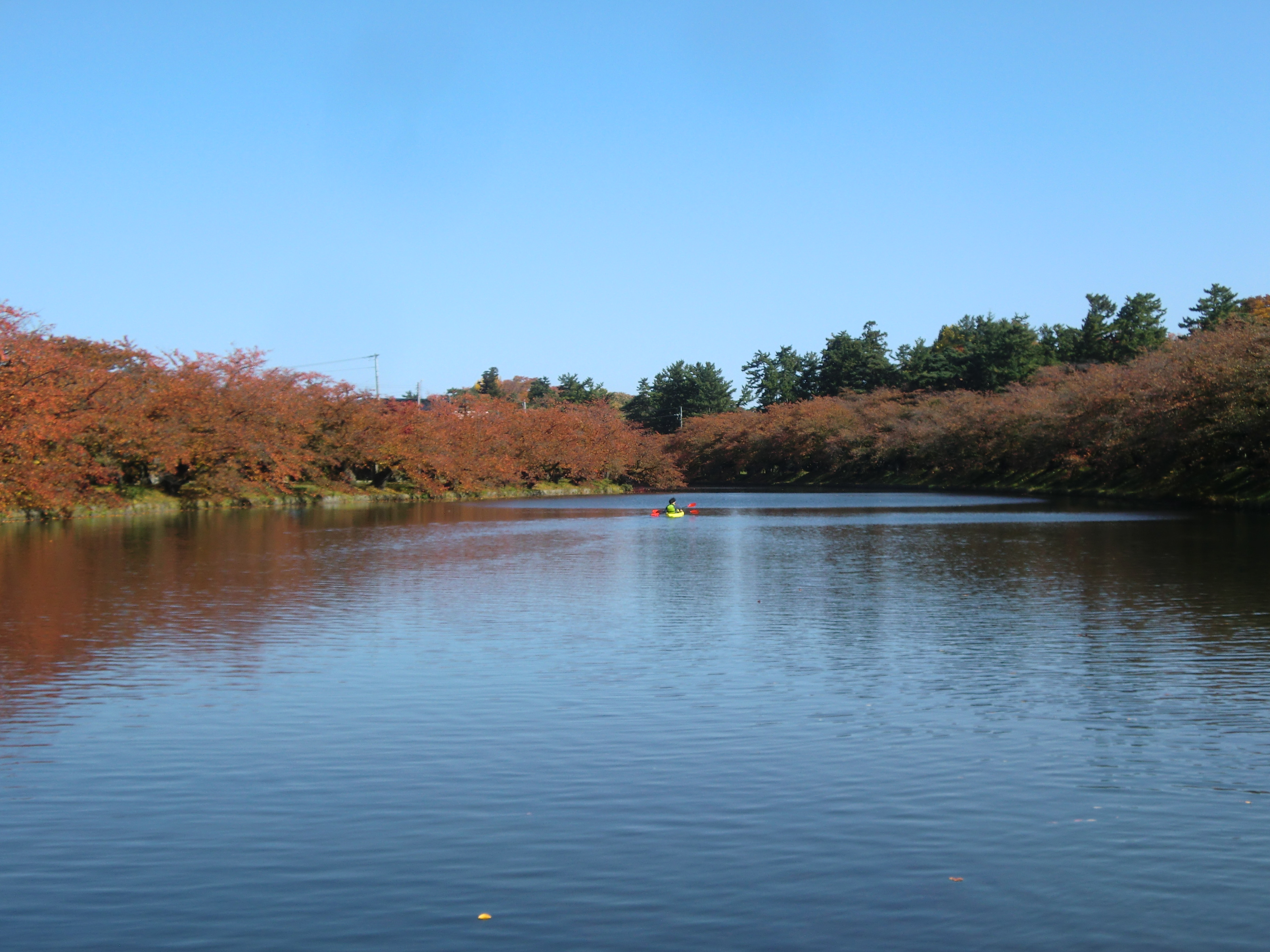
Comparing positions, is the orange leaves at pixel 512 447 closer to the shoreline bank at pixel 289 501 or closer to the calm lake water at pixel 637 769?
the shoreline bank at pixel 289 501

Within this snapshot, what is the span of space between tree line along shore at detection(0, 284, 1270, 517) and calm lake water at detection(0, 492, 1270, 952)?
29.8 metres

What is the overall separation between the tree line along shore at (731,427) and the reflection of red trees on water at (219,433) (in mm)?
140

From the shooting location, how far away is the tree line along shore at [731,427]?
166 ft

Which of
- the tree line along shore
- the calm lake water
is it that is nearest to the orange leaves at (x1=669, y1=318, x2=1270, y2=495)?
the tree line along shore

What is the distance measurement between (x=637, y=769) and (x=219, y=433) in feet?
181

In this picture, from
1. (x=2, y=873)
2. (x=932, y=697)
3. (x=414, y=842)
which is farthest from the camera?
(x=932, y=697)

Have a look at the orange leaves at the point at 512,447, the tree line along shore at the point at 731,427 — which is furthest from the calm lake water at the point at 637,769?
the orange leaves at the point at 512,447

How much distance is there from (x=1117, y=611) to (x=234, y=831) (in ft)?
53.7

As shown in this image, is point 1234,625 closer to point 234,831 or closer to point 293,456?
point 234,831

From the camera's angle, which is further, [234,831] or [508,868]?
[234,831]

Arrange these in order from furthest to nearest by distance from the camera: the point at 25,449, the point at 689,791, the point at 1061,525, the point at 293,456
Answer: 1. the point at 293,456
2. the point at 1061,525
3. the point at 25,449
4. the point at 689,791

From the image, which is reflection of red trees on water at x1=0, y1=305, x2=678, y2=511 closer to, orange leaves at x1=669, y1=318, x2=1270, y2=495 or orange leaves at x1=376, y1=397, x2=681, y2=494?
orange leaves at x1=376, y1=397, x2=681, y2=494

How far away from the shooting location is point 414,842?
818cm

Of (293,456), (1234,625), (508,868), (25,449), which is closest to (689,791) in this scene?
(508,868)
